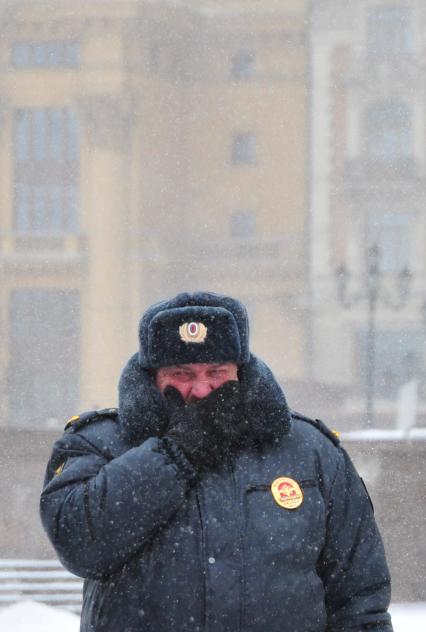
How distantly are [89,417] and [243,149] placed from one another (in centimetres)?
1889

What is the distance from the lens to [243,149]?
19.8m

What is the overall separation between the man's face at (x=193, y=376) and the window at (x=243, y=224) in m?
18.0

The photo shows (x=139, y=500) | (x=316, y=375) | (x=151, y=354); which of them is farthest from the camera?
(x=316, y=375)

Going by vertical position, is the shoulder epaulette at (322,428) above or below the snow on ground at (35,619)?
above

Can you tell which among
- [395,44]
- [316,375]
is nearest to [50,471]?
[316,375]

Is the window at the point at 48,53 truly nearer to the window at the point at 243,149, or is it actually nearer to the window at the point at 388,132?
the window at the point at 243,149

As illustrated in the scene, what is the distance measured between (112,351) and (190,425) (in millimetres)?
17877

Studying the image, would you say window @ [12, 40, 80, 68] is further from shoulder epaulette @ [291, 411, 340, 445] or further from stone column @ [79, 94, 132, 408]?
shoulder epaulette @ [291, 411, 340, 445]

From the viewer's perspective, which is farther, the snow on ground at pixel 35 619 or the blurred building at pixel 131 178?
the blurred building at pixel 131 178

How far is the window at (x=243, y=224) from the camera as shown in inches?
760

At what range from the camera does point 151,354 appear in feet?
3.98

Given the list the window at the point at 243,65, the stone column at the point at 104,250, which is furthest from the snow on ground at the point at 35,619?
the window at the point at 243,65

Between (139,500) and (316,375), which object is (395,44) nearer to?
(316,375)

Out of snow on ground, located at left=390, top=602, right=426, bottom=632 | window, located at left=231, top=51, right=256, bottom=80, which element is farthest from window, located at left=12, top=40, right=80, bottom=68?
snow on ground, located at left=390, top=602, right=426, bottom=632
